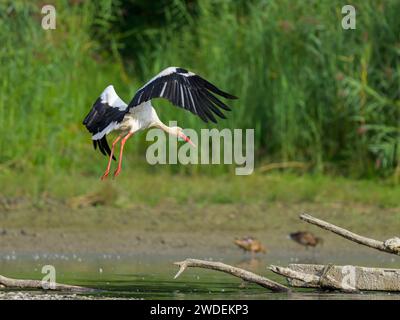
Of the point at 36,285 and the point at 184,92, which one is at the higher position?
the point at 184,92

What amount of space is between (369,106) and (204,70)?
2.05m

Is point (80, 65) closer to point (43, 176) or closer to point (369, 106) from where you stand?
point (43, 176)

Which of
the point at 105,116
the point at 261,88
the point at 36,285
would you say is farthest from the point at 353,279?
the point at 261,88

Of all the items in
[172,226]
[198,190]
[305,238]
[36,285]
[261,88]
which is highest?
[261,88]

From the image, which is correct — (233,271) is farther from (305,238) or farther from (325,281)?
(305,238)

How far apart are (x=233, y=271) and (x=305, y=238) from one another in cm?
316

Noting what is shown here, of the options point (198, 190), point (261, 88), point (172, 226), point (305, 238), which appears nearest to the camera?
point (305, 238)

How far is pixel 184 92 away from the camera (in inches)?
339

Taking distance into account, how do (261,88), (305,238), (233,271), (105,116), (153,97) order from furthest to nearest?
1. (261,88)
2. (305,238)
3. (105,116)
4. (153,97)
5. (233,271)

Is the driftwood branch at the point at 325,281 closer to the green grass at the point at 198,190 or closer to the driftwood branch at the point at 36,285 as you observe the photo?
the driftwood branch at the point at 36,285

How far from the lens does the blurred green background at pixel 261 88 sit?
12.2m

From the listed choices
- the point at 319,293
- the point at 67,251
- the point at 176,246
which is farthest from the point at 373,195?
the point at 319,293

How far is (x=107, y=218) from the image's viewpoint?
37.1 feet

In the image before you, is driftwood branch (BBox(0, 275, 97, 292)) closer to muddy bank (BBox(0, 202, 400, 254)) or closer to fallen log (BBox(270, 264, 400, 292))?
fallen log (BBox(270, 264, 400, 292))
